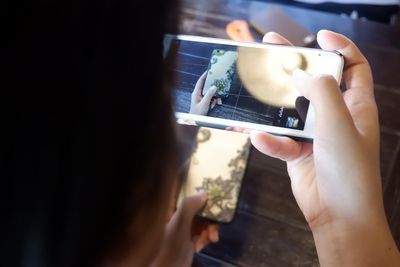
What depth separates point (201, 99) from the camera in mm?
478

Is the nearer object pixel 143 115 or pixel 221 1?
pixel 143 115

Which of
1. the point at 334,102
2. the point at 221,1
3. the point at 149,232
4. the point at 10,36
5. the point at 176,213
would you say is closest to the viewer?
the point at 10,36

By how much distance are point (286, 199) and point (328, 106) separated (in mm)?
212

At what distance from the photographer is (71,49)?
0.67 feet

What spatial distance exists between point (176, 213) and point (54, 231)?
33 centimetres

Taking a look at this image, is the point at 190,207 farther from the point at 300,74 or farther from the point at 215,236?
the point at 300,74

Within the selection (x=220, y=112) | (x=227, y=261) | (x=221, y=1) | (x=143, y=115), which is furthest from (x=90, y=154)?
(x=221, y=1)

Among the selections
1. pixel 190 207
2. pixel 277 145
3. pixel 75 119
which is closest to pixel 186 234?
pixel 190 207

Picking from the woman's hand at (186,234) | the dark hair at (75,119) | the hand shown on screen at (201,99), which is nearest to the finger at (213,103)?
the hand shown on screen at (201,99)

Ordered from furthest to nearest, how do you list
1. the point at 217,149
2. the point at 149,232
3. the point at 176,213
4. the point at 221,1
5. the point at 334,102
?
the point at 221,1
the point at 217,149
the point at 176,213
the point at 334,102
the point at 149,232

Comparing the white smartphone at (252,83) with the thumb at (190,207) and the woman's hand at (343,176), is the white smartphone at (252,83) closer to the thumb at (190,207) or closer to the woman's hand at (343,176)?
the woman's hand at (343,176)

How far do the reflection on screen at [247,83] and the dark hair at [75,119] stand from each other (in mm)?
231

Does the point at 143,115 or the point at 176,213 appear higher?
the point at 143,115

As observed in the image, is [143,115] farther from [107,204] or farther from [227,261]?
[227,261]
